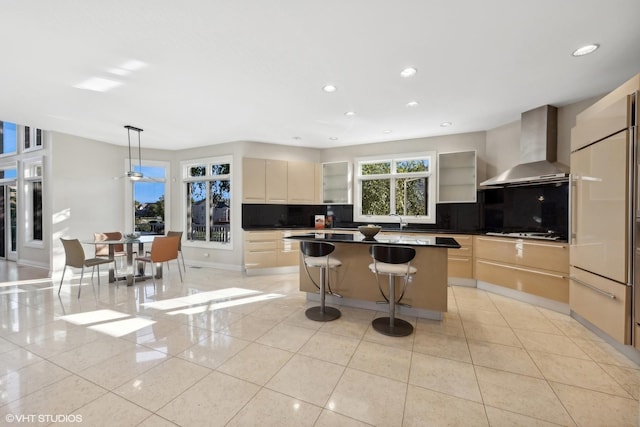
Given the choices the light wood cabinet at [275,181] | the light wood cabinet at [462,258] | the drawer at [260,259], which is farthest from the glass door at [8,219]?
the light wood cabinet at [462,258]

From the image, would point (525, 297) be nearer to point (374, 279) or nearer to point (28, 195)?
point (374, 279)

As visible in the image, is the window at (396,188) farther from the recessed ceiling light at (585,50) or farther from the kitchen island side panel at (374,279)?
the recessed ceiling light at (585,50)

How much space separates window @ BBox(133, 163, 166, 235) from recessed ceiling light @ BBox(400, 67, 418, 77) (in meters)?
5.66

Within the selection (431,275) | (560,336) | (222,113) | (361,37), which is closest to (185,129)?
(222,113)

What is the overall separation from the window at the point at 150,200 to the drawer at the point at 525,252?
666 centimetres

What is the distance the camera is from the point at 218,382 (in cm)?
189

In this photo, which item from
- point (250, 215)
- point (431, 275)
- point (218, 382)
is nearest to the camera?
point (218, 382)

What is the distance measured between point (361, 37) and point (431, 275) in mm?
2492

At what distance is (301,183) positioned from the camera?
Result: 18.9ft

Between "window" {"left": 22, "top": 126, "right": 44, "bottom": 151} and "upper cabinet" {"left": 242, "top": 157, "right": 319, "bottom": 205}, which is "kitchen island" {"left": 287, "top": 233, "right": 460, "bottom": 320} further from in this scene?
"window" {"left": 22, "top": 126, "right": 44, "bottom": 151}

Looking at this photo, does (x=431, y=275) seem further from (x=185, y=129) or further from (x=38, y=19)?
(x=185, y=129)

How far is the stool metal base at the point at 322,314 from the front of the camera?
9.96 feet

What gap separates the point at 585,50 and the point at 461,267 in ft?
10.3

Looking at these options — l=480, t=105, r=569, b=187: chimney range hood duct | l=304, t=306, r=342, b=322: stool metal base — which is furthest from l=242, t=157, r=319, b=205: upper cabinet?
l=480, t=105, r=569, b=187: chimney range hood duct
